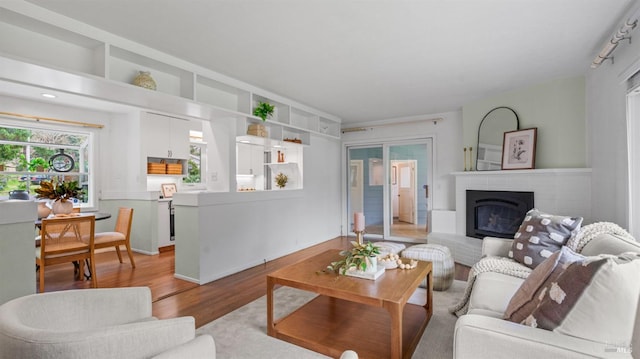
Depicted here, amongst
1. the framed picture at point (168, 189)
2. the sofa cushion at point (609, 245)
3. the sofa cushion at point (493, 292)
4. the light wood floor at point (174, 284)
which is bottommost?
the light wood floor at point (174, 284)

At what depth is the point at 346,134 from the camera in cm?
642

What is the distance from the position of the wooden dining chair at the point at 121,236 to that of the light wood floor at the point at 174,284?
36cm

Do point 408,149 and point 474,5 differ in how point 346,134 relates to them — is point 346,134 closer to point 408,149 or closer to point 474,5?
point 408,149

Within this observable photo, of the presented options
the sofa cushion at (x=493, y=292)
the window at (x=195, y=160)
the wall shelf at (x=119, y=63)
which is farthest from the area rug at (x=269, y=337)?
the window at (x=195, y=160)

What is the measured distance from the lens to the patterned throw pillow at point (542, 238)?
7.48 ft

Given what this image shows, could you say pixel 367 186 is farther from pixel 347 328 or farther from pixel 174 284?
pixel 347 328

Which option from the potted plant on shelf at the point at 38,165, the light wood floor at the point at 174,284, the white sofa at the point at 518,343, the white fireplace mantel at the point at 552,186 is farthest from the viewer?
the potted plant on shelf at the point at 38,165

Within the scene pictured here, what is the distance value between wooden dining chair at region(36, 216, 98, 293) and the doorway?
4.51 m

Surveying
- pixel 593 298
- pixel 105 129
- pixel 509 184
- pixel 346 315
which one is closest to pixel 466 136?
pixel 509 184

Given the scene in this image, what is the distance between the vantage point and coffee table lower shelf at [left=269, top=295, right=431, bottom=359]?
6.49 feet

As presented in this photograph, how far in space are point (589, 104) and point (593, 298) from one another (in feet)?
11.6

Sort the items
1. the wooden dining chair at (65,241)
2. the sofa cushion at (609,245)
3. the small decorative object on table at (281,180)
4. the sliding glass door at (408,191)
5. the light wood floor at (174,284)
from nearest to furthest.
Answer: the sofa cushion at (609,245) → the light wood floor at (174,284) → the wooden dining chair at (65,241) → the small decorative object on table at (281,180) → the sliding glass door at (408,191)

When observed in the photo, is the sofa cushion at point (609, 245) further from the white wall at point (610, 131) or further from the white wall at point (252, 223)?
the white wall at point (252, 223)

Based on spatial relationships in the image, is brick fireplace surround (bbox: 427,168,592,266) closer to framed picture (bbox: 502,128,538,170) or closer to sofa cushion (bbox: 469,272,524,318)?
framed picture (bbox: 502,128,538,170)
